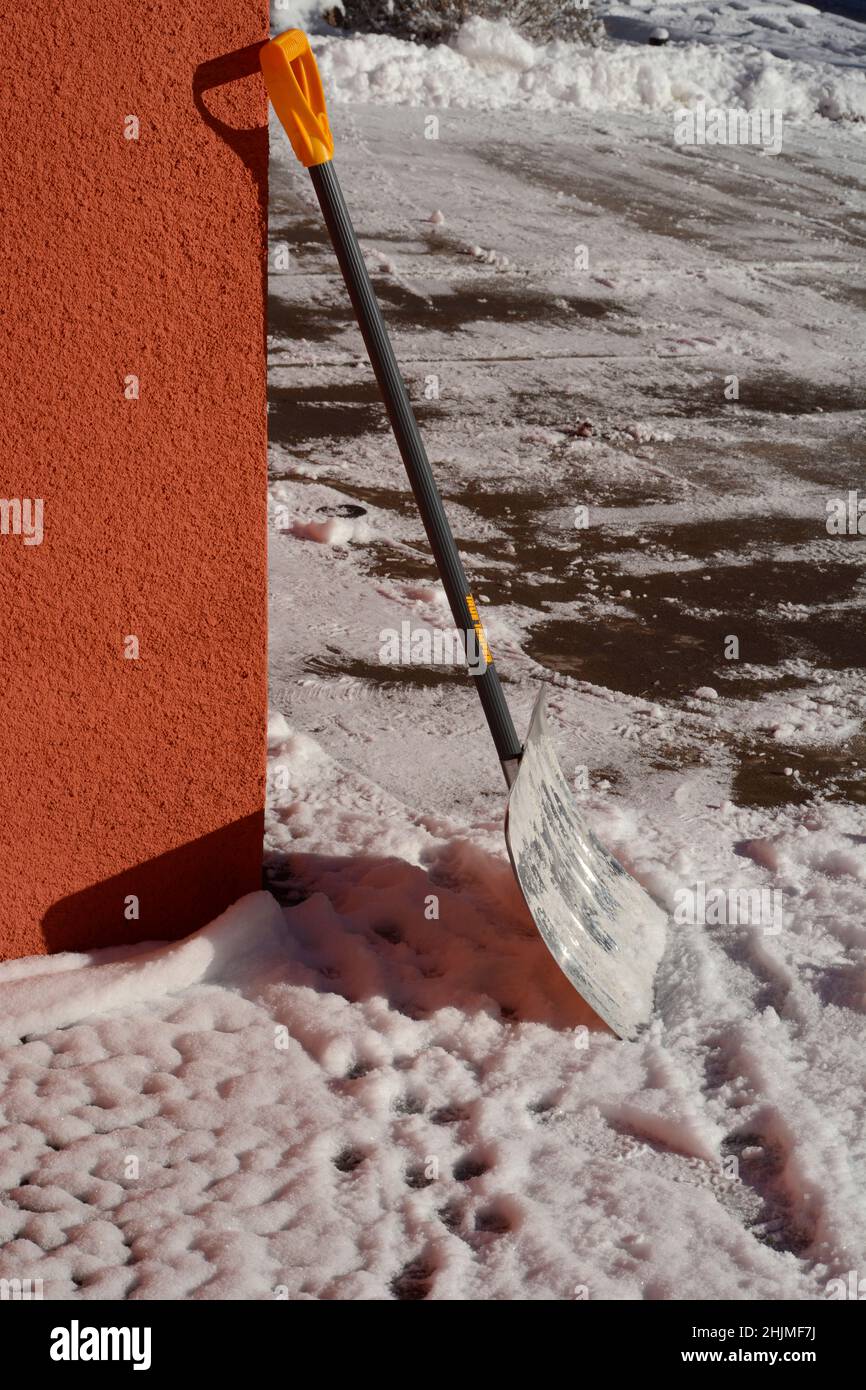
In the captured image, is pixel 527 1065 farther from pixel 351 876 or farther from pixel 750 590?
pixel 750 590

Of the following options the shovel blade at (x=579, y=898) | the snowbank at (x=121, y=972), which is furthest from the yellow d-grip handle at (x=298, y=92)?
the snowbank at (x=121, y=972)

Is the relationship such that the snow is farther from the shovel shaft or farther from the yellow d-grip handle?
the yellow d-grip handle

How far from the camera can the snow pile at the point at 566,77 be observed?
12.9 meters

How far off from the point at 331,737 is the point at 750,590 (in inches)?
64.9

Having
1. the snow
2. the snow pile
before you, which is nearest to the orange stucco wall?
the snow

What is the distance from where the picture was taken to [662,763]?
3.57m

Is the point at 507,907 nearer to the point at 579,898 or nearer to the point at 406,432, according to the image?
the point at 579,898

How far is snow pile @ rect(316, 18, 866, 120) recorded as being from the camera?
1287 cm

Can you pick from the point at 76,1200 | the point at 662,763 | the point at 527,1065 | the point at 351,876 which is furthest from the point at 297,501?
the point at 76,1200

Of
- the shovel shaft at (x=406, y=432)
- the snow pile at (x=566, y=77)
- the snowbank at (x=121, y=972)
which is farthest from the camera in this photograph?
the snow pile at (x=566, y=77)

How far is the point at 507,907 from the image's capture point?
9.54ft

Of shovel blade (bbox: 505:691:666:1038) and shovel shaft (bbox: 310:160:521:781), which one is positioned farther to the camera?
shovel blade (bbox: 505:691:666:1038)

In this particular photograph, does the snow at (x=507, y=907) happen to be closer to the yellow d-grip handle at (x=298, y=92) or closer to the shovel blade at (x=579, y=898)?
the shovel blade at (x=579, y=898)

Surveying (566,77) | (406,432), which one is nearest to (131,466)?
(406,432)
